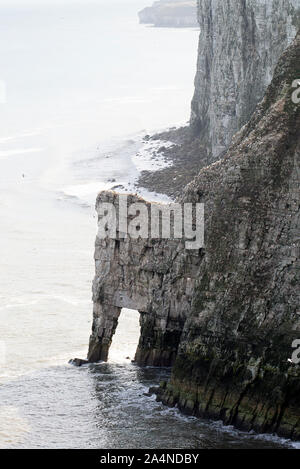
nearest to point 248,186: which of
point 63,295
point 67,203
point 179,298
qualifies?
point 179,298

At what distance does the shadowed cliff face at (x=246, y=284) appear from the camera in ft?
175

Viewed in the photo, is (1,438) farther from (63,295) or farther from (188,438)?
(63,295)

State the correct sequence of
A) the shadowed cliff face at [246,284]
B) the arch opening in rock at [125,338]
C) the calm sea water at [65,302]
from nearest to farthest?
the shadowed cliff face at [246,284] < the calm sea water at [65,302] < the arch opening in rock at [125,338]

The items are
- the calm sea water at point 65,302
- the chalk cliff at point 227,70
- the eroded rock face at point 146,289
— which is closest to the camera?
the calm sea water at point 65,302

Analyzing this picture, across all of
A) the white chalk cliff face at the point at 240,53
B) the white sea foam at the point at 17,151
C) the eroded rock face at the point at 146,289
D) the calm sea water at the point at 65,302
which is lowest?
the white sea foam at the point at 17,151

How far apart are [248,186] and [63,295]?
25167 millimetres

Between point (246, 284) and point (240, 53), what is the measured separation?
48746 millimetres

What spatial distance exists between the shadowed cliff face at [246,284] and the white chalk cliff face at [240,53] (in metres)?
31.5

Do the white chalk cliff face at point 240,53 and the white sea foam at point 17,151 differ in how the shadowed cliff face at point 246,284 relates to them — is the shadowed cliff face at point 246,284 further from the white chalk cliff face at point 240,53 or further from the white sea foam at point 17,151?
the white sea foam at point 17,151

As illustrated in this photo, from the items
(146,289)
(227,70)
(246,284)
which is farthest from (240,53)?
(246,284)

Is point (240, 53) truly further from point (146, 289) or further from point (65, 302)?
point (146, 289)

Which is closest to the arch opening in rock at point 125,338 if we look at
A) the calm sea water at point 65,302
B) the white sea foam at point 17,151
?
the calm sea water at point 65,302

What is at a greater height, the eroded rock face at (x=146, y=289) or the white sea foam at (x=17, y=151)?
the eroded rock face at (x=146, y=289)

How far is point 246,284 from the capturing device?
55.6 m
